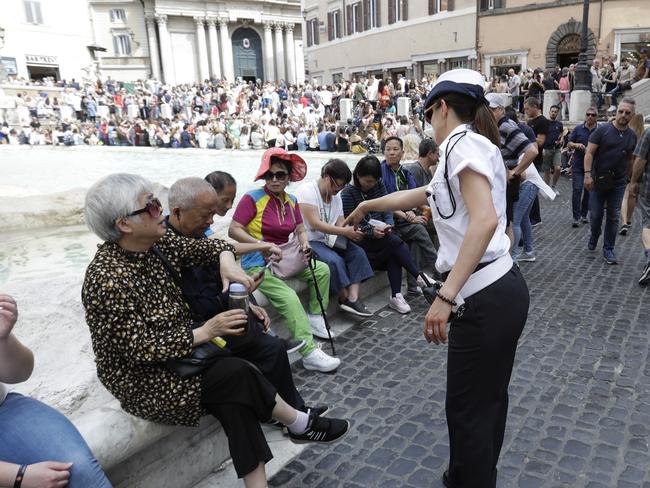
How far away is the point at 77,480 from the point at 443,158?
176 centimetres

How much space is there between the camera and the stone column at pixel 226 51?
4988 cm

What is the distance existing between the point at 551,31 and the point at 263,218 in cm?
2761

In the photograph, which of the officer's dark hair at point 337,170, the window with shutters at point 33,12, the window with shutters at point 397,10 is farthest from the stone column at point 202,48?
the officer's dark hair at point 337,170

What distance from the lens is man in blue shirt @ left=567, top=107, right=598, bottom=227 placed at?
307 inches

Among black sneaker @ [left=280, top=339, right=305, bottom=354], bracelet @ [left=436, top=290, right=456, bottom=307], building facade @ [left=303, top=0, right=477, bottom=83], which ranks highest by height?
building facade @ [left=303, top=0, right=477, bottom=83]

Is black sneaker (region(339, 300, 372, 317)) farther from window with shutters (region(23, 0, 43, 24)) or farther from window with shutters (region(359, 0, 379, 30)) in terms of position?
window with shutters (region(23, 0, 43, 24))

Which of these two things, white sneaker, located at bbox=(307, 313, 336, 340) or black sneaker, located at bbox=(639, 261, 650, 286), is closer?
white sneaker, located at bbox=(307, 313, 336, 340)

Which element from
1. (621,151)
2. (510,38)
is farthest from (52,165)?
(510,38)

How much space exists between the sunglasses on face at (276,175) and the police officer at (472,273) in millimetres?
1928

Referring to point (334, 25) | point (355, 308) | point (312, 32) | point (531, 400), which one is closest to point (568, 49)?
point (334, 25)

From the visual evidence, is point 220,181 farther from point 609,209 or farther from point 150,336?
point 609,209

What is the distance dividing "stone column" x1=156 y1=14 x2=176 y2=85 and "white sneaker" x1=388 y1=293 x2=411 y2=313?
4920cm

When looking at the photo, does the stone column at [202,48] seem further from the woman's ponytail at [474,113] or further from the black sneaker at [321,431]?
the woman's ponytail at [474,113]

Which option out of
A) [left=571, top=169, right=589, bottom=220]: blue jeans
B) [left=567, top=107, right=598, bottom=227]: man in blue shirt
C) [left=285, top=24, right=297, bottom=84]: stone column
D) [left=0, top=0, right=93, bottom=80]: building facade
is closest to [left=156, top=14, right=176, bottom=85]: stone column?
[left=0, top=0, right=93, bottom=80]: building facade
